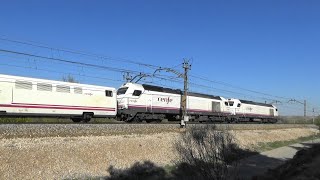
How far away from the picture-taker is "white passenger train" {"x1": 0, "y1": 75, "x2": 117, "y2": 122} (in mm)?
28812

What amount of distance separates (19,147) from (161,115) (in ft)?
72.9

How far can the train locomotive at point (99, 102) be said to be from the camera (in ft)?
96.4

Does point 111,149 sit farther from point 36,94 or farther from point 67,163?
point 36,94

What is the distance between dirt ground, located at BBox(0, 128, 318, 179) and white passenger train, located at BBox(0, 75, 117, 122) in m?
5.25

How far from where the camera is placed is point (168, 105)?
4444 cm

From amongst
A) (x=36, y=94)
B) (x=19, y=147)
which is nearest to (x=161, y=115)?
(x=36, y=94)

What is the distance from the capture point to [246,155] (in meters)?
41.7

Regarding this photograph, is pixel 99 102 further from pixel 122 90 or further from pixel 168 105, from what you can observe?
pixel 168 105

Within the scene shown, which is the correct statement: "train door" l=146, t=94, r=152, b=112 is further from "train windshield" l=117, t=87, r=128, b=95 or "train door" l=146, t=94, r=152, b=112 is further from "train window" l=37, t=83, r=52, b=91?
"train window" l=37, t=83, r=52, b=91

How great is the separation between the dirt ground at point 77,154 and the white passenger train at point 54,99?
5255 mm

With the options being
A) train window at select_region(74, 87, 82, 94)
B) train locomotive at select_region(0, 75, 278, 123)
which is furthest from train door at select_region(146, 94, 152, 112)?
train window at select_region(74, 87, 82, 94)

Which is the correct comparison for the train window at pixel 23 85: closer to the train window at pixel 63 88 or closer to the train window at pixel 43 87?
the train window at pixel 43 87

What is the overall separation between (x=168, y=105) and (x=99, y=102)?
10552 millimetres

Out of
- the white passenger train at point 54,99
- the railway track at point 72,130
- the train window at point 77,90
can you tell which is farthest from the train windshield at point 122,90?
the train window at point 77,90
